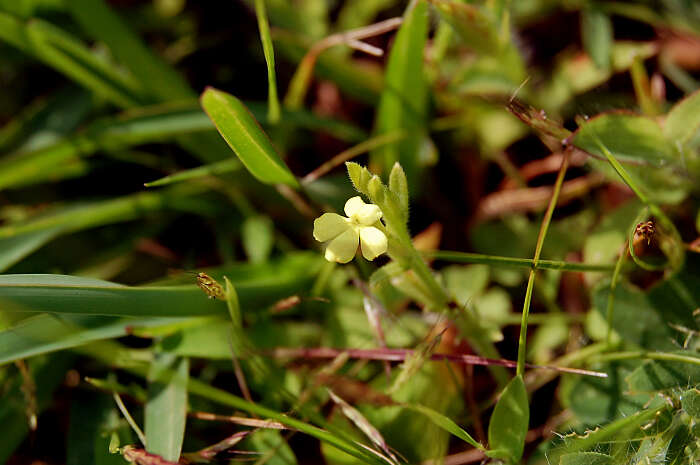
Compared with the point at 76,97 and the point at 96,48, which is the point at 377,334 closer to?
the point at 76,97

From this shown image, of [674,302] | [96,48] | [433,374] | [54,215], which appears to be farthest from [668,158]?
[96,48]

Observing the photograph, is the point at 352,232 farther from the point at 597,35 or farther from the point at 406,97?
the point at 597,35

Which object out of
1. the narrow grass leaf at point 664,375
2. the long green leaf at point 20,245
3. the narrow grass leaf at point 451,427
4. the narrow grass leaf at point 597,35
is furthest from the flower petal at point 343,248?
the narrow grass leaf at point 597,35

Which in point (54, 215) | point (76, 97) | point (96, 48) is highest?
point (96, 48)

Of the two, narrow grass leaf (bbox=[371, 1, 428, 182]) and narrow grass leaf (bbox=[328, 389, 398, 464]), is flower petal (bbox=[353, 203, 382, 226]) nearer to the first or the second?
narrow grass leaf (bbox=[328, 389, 398, 464])

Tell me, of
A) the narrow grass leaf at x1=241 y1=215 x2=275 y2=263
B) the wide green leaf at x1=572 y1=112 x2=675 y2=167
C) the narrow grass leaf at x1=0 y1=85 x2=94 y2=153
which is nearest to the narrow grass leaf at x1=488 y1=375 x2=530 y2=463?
the wide green leaf at x1=572 y1=112 x2=675 y2=167

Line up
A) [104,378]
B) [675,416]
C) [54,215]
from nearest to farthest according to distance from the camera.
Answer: [675,416], [104,378], [54,215]
